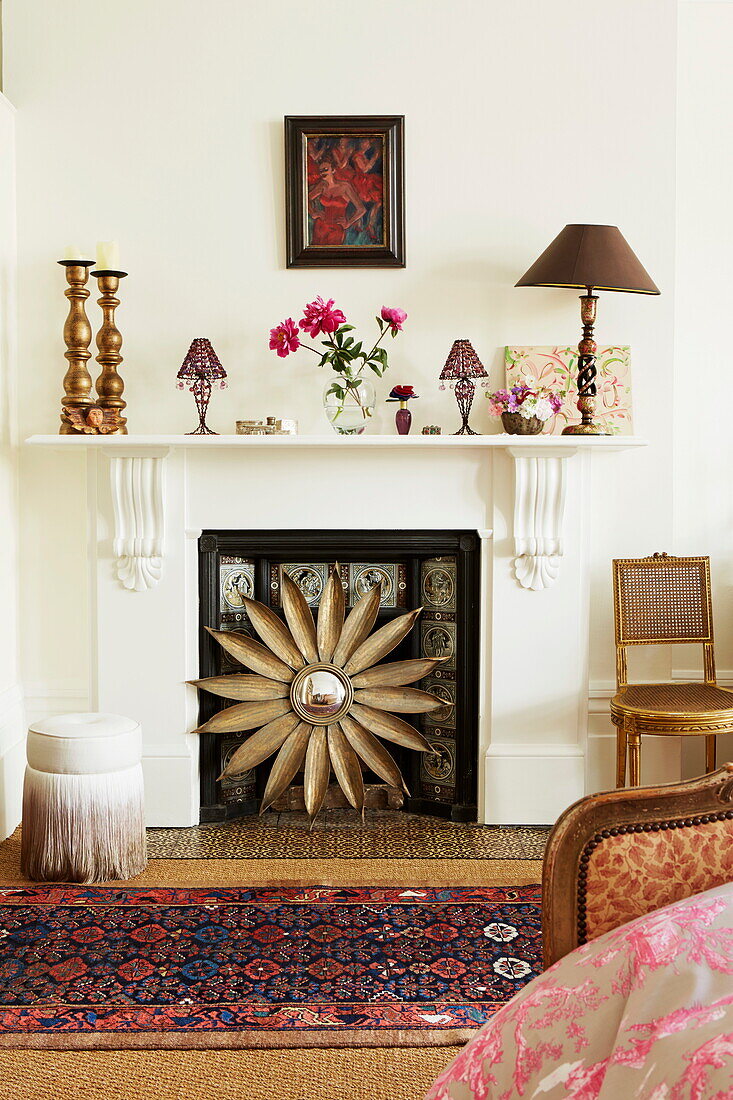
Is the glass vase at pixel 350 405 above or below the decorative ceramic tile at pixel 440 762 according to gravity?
above

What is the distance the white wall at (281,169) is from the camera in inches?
138

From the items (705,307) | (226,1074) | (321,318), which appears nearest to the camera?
(226,1074)

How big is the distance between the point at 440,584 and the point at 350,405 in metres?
0.72

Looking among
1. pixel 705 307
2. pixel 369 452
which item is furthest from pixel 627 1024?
pixel 705 307

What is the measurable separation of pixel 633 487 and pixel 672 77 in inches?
56.7

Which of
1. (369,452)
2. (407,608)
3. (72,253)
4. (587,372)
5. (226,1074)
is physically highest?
(72,253)

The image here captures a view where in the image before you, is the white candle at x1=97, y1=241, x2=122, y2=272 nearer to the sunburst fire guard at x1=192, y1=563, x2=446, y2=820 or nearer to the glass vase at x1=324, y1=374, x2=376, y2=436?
the glass vase at x1=324, y1=374, x2=376, y2=436

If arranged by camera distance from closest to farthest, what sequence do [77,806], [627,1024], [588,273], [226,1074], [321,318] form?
[627,1024], [226,1074], [77,806], [588,273], [321,318]

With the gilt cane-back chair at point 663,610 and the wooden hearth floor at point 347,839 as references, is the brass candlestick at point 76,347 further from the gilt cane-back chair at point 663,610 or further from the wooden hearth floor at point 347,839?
the gilt cane-back chair at point 663,610

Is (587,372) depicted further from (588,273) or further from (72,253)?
(72,253)

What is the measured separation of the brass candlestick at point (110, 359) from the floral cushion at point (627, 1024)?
259 centimetres

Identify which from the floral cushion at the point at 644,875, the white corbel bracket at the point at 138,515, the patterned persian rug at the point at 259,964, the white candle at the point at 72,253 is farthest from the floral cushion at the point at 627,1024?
the white candle at the point at 72,253

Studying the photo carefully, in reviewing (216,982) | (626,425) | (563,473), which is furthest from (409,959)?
(626,425)

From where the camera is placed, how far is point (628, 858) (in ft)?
4.70
